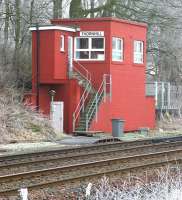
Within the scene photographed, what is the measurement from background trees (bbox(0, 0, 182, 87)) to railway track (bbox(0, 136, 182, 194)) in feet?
36.5

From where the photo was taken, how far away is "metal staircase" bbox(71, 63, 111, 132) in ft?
98.5

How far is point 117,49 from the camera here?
32500 mm

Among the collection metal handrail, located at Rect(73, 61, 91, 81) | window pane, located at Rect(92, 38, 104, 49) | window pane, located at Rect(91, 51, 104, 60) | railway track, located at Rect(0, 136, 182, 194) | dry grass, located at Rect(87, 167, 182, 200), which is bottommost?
railway track, located at Rect(0, 136, 182, 194)

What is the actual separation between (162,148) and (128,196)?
39.4 ft

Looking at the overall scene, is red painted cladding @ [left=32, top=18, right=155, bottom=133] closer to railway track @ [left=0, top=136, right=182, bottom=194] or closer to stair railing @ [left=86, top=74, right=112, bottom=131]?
stair railing @ [left=86, top=74, right=112, bottom=131]

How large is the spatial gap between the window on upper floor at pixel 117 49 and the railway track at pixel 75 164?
8732mm

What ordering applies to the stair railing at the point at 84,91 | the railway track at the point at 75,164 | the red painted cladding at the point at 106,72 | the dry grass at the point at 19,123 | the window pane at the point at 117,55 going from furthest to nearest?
the window pane at the point at 117,55
the red painted cladding at the point at 106,72
the stair railing at the point at 84,91
the dry grass at the point at 19,123
the railway track at the point at 75,164

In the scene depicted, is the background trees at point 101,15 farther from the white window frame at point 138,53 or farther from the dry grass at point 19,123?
the white window frame at point 138,53

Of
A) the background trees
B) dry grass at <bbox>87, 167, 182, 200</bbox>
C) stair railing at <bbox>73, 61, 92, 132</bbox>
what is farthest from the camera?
the background trees

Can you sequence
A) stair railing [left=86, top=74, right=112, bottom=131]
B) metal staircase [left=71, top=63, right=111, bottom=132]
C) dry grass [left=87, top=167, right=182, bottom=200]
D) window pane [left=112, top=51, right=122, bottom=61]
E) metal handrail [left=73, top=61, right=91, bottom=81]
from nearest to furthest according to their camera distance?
dry grass [left=87, top=167, right=182, bottom=200] < metal staircase [left=71, top=63, right=111, bottom=132] < stair railing [left=86, top=74, right=112, bottom=131] < metal handrail [left=73, top=61, right=91, bottom=81] < window pane [left=112, top=51, right=122, bottom=61]

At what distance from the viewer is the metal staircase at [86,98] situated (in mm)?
30019

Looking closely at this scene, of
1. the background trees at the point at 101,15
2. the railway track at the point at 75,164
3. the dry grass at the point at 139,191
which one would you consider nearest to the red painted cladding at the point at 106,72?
the background trees at the point at 101,15

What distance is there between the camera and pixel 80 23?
1250 inches

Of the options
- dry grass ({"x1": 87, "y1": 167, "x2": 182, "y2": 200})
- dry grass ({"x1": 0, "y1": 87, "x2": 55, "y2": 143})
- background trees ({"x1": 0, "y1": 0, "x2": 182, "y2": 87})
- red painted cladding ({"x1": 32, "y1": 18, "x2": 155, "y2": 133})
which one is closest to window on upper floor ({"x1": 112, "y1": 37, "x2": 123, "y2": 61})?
red painted cladding ({"x1": 32, "y1": 18, "x2": 155, "y2": 133})
